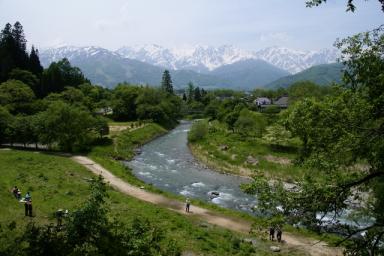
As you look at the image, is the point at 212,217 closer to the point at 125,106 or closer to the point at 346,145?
the point at 346,145

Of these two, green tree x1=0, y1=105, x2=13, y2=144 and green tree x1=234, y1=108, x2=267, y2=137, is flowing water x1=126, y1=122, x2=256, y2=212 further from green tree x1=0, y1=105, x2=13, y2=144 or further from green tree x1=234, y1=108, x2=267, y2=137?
green tree x1=0, y1=105, x2=13, y2=144

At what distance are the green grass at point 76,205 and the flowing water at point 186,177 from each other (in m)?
9.51

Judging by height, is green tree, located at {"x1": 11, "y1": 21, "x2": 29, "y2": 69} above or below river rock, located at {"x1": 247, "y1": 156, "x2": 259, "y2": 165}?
above

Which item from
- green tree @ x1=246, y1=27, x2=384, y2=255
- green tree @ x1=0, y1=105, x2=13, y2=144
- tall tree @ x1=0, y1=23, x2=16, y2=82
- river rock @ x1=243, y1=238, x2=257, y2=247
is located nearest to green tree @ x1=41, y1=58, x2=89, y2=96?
tall tree @ x1=0, y1=23, x2=16, y2=82

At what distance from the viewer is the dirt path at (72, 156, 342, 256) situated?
31355mm

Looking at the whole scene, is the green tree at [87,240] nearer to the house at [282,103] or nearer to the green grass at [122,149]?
the green grass at [122,149]

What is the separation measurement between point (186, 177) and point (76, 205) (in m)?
29.2

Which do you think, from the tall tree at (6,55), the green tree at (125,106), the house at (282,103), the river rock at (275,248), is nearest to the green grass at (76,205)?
the river rock at (275,248)

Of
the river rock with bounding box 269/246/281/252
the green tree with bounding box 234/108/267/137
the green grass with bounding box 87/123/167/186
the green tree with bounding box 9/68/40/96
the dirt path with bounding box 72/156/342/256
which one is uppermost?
the green tree with bounding box 9/68/40/96

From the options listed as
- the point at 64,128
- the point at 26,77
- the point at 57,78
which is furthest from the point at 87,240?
the point at 57,78

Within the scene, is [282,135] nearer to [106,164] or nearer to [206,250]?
[106,164]

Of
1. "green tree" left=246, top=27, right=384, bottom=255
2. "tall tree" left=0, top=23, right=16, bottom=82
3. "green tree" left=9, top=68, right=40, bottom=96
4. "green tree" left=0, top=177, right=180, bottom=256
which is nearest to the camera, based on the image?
"green tree" left=246, top=27, right=384, bottom=255

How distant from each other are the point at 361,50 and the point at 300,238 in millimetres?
Result: 26037

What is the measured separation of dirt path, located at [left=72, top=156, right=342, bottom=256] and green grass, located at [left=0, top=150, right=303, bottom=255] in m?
1.70
